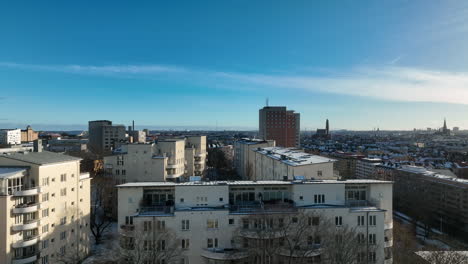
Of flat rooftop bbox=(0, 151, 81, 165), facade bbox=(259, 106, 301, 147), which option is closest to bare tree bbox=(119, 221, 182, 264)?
flat rooftop bbox=(0, 151, 81, 165)

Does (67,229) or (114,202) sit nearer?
(67,229)

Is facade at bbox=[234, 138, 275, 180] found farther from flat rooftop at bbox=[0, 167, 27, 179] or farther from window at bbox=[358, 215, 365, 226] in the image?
flat rooftop at bbox=[0, 167, 27, 179]

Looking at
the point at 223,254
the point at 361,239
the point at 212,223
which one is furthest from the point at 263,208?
the point at 361,239

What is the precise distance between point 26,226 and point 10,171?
5.02 m

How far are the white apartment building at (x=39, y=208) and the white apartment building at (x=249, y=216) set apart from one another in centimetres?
901

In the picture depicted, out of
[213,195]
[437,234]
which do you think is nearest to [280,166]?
[213,195]

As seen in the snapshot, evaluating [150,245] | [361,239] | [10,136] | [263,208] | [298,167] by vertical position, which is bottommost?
[361,239]

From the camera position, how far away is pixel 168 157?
57.4m

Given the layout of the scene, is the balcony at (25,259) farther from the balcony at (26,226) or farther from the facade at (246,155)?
the facade at (246,155)

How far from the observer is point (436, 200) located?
6359 centimetres

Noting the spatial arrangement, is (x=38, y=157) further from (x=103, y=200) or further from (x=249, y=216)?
(x=249, y=216)

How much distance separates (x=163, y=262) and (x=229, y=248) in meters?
5.12

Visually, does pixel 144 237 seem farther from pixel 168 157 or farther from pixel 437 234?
pixel 437 234

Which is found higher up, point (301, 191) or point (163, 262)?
point (301, 191)
